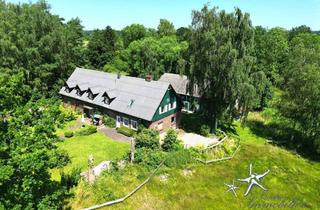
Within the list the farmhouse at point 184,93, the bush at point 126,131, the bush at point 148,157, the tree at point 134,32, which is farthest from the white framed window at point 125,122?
the tree at point 134,32

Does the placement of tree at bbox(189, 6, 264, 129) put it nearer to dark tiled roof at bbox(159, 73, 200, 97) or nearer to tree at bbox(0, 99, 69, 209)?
dark tiled roof at bbox(159, 73, 200, 97)

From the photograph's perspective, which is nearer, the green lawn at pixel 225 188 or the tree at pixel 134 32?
the green lawn at pixel 225 188

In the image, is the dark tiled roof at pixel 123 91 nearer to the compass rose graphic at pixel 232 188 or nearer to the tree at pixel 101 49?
the compass rose graphic at pixel 232 188

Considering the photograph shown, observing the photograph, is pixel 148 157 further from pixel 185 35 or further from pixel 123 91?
pixel 185 35

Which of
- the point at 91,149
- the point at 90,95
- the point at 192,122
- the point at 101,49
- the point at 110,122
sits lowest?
the point at 91,149

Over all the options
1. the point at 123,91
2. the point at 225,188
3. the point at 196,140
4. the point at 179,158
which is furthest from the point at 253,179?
the point at 123,91
